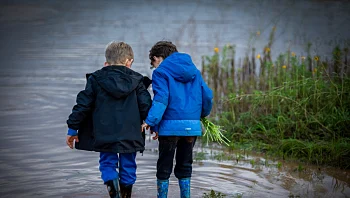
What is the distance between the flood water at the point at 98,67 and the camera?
594 cm

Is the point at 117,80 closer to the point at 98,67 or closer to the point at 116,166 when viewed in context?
the point at 116,166

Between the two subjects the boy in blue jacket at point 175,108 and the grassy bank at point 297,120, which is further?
the grassy bank at point 297,120

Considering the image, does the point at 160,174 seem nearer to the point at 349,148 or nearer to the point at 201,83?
the point at 201,83

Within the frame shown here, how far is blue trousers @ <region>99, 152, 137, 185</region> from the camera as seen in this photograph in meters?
5.01

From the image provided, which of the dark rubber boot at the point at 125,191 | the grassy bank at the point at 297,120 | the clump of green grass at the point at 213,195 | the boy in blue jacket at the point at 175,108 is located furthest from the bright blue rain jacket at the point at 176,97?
the grassy bank at the point at 297,120

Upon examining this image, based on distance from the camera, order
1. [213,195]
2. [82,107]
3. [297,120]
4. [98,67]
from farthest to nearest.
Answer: [98,67]
[297,120]
[213,195]
[82,107]

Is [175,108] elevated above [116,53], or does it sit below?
below

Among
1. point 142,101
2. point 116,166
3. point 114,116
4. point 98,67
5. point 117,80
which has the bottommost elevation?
point 116,166

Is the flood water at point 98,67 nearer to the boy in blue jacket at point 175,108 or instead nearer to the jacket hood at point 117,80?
the boy in blue jacket at point 175,108

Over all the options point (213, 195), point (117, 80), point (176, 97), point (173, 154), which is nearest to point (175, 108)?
point (176, 97)

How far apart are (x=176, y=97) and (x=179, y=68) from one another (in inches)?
8.8

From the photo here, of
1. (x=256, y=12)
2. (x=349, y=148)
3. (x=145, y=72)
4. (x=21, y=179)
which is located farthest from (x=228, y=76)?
(x=256, y=12)

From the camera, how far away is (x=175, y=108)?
5.00m

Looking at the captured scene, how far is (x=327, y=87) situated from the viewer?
7.95 meters
